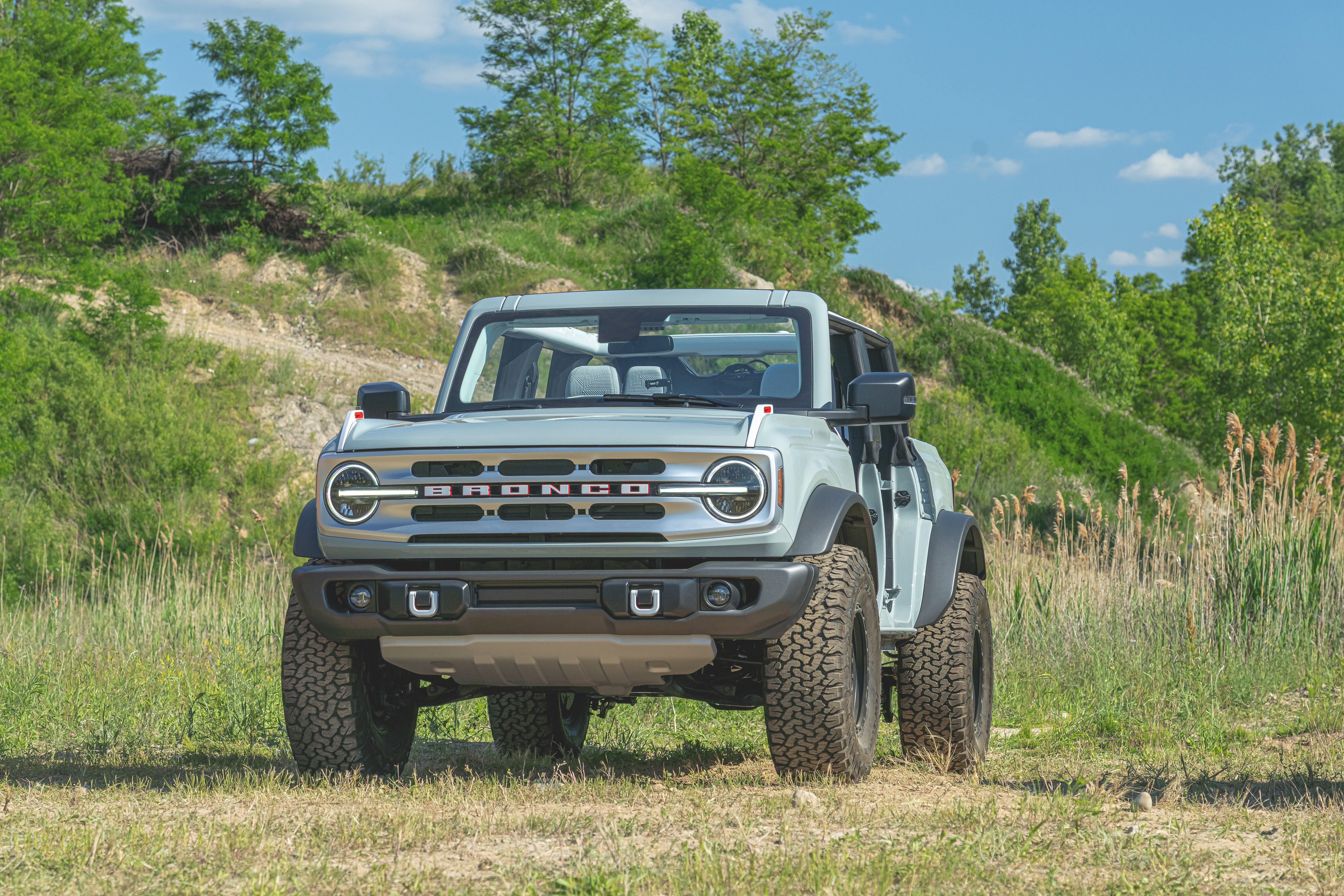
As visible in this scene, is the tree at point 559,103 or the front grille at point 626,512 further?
the tree at point 559,103

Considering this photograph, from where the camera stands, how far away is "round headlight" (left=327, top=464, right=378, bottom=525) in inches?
183

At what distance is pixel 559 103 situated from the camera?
35.5m

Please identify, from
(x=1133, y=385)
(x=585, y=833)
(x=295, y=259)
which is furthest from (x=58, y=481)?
(x=1133, y=385)

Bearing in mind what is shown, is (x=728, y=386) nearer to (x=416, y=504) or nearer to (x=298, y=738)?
(x=416, y=504)

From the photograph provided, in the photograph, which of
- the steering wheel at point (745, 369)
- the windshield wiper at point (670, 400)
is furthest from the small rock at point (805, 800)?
the steering wheel at point (745, 369)

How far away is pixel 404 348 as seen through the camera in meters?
27.3

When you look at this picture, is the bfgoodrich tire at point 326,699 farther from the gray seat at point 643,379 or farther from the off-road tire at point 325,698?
the gray seat at point 643,379

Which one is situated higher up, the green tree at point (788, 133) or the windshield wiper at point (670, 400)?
the green tree at point (788, 133)

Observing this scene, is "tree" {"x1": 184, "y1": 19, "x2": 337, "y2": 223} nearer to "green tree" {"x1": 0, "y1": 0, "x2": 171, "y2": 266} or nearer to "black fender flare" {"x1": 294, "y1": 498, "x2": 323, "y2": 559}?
"green tree" {"x1": 0, "y1": 0, "x2": 171, "y2": 266}

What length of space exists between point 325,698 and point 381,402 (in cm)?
124

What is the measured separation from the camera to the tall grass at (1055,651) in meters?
7.34

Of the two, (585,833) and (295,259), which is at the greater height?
(295,259)

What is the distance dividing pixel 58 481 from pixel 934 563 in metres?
18.1

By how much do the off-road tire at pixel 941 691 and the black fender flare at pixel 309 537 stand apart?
2891 millimetres
